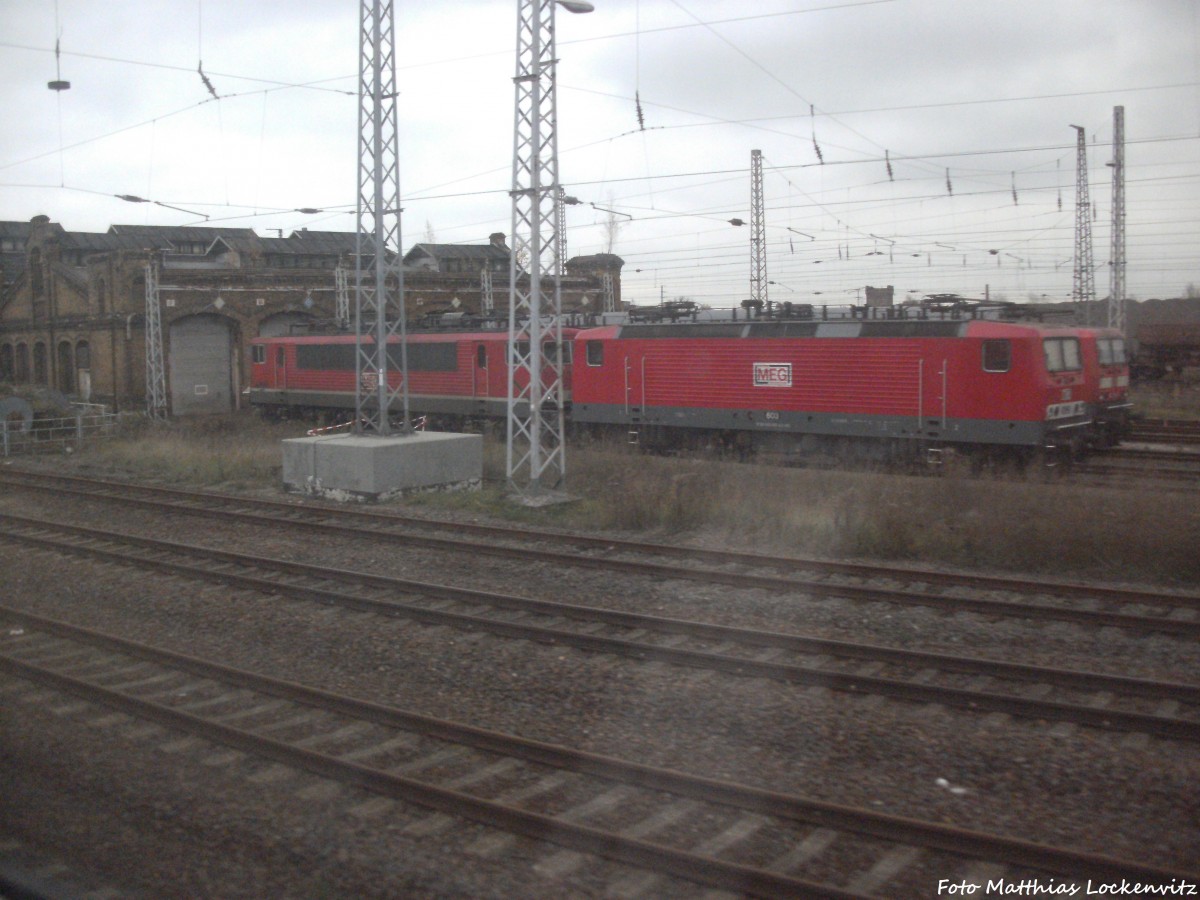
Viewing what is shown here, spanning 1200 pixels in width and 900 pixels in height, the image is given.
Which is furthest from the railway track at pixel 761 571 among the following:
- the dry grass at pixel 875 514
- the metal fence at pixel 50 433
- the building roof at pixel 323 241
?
the building roof at pixel 323 241

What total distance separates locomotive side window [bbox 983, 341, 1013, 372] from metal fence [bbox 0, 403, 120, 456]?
22645mm

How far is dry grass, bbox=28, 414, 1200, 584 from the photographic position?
11.4 m

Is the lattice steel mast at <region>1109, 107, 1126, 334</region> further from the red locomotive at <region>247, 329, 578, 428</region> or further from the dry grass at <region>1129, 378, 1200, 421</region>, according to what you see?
the red locomotive at <region>247, 329, 578, 428</region>

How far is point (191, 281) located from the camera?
3753cm

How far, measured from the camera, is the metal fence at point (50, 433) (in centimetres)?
2700

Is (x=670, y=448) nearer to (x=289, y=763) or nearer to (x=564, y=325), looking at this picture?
(x=564, y=325)

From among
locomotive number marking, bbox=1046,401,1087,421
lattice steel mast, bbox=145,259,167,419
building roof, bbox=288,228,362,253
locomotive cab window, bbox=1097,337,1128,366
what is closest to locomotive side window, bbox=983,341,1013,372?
locomotive number marking, bbox=1046,401,1087,421

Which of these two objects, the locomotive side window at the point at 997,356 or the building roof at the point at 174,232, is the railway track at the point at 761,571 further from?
the building roof at the point at 174,232

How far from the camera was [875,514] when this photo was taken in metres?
13.1

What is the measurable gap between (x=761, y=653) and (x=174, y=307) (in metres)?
34.0

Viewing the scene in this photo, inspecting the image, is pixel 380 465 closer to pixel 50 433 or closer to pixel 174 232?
pixel 50 433

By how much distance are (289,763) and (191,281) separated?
34993 mm

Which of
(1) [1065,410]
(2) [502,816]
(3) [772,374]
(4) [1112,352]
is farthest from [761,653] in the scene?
(4) [1112,352]

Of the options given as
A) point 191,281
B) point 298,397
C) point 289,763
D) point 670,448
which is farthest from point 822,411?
point 191,281
